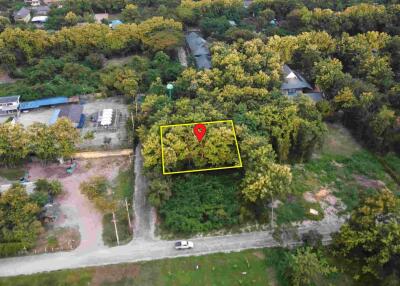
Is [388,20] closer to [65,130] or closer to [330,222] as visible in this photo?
[330,222]

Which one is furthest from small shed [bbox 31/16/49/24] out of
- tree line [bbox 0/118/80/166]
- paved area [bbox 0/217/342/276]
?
paved area [bbox 0/217/342/276]

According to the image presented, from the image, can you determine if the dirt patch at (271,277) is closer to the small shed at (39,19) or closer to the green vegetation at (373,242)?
the green vegetation at (373,242)

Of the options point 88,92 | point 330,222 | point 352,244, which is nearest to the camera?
point 352,244

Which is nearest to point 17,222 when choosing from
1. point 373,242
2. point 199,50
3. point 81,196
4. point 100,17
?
point 81,196

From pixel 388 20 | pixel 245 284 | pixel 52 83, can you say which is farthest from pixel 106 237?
pixel 388 20

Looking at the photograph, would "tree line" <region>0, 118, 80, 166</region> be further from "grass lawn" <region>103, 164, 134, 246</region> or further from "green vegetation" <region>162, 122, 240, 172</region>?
"green vegetation" <region>162, 122, 240, 172</region>
